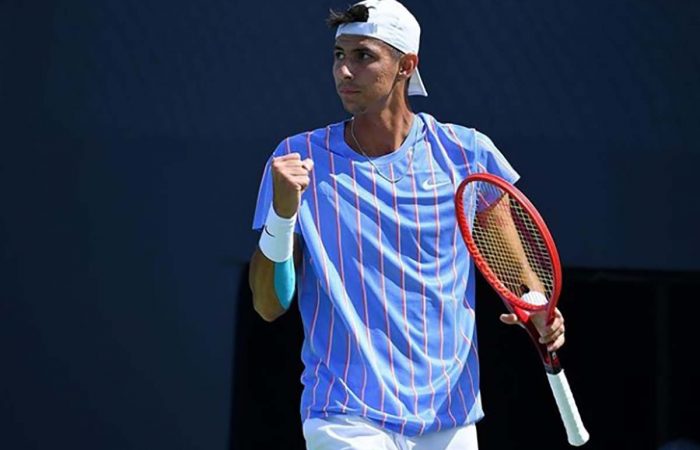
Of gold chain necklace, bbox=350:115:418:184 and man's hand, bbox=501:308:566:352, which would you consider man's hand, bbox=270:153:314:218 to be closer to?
gold chain necklace, bbox=350:115:418:184

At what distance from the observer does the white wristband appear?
10.9 feet

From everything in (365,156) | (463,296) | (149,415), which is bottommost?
(149,415)

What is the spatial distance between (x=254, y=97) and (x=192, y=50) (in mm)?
201

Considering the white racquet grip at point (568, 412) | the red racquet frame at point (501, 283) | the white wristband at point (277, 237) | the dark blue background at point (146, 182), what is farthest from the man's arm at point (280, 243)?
the dark blue background at point (146, 182)

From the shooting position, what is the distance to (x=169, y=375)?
4699mm

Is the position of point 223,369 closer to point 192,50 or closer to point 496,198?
point 192,50

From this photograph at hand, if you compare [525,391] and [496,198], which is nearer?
[496,198]

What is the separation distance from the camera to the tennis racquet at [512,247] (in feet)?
11.2

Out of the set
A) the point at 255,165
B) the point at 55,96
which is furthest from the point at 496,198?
the point at 55,96

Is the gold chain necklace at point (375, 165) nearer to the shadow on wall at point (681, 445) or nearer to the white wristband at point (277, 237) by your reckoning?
the white wristband at point (277, 237)

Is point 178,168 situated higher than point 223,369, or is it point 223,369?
point 178,168

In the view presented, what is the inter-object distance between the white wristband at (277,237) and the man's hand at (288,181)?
0.6 inches

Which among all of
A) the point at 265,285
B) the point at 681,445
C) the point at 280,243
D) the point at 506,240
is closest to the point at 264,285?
the point at 265,285

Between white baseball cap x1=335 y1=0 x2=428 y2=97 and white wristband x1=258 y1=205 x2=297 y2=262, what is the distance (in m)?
0.44
